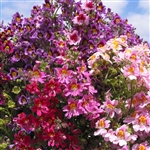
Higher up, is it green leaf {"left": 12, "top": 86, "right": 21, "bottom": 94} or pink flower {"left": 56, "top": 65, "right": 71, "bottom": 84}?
green leaf {"left": 12, "top": 86, "right": 21, "bottom": 94}

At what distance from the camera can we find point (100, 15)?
3.95m

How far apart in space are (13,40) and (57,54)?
2.33ft

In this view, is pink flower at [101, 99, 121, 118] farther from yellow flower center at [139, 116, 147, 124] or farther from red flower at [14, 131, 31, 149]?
red flower at [14, 131, 31, 149]

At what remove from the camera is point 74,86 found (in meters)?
3.13

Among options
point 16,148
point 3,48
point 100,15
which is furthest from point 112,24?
point 16,148

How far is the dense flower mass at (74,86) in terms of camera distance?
3.09 m

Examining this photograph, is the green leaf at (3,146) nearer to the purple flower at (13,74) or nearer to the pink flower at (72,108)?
the purple flower at (13,74)

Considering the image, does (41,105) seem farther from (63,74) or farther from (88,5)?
(88,5)

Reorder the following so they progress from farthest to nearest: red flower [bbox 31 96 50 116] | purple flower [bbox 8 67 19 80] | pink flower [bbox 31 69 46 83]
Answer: purple flower [bbox 8 67 19 80] → pink flower [bbox 31 69 46 83] → red flower [bbox 31 96 50 116]

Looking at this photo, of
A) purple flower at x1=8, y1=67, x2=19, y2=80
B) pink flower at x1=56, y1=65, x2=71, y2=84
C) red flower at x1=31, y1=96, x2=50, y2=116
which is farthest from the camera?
purple flower at x1=8, y1=67, x2=19, y2=80

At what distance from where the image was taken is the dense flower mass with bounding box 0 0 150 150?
3.09 meters

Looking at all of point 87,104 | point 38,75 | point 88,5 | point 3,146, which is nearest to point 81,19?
point 88,5

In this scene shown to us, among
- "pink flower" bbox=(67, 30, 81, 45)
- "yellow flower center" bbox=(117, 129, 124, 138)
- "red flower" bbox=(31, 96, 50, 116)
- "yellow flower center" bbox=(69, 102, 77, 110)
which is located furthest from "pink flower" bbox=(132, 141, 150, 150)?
"pink flower" bbox=(67, 30, 81, 45)

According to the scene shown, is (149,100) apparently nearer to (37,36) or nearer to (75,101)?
(75,101)
